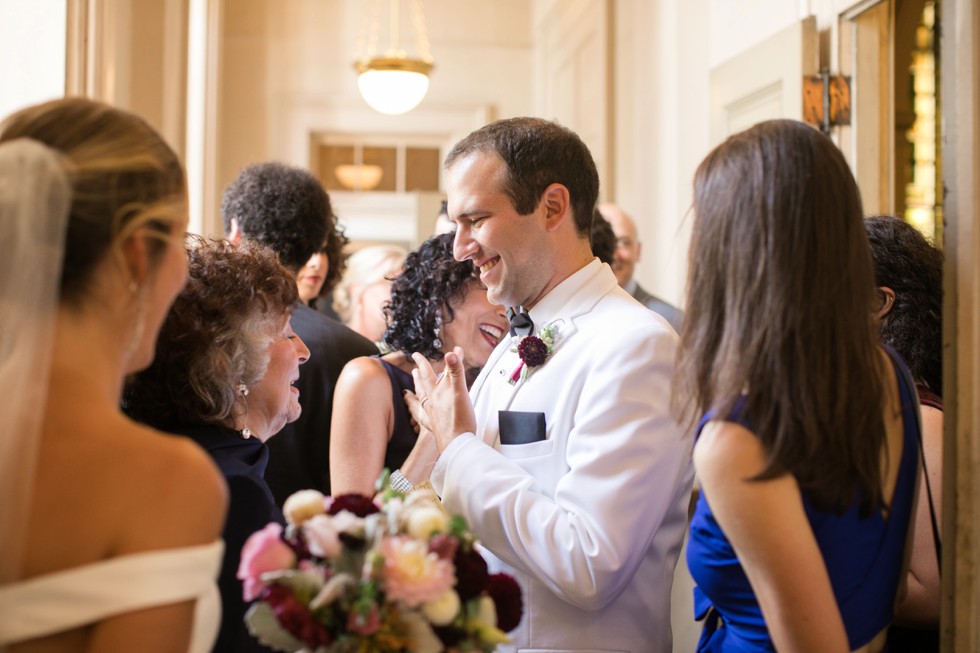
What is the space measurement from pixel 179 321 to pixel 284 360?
303 mm

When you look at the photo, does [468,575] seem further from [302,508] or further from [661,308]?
[661,308]

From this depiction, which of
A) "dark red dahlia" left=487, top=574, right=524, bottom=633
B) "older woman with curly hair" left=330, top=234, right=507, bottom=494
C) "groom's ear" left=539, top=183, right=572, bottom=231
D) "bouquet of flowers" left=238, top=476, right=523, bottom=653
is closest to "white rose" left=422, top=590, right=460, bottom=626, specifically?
"bouquet of flowers" left=238, top=476, right=523, bottom=653

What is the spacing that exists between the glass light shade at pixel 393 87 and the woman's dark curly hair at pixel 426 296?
5.10m

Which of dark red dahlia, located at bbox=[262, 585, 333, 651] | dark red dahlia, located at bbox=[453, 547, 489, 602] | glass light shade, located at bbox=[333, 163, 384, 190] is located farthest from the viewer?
glass light shade, located at bbox=[333, 163, 384, 190]

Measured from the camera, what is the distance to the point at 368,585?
1.31m

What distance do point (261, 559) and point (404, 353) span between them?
140 centimetres

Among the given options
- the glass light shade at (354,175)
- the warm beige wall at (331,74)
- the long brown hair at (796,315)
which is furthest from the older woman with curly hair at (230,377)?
the glass light shade at (354,175)

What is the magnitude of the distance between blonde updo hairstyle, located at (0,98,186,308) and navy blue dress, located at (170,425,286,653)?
1.90 ft

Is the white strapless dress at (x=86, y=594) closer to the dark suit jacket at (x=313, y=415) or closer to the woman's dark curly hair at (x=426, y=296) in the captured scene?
the woman's dark curly hair at (x=426, y=296)

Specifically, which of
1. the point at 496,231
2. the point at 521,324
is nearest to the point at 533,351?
the point at 521,324

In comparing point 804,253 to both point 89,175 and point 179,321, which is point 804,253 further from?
point 179,321

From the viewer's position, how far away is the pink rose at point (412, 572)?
1305mm

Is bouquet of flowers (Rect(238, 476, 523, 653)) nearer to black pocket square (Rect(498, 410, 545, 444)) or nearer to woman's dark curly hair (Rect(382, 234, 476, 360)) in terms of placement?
black pocket square (Rect(498, 410, 545, 444))

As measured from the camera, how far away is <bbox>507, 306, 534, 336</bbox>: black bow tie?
2219 mm
